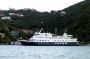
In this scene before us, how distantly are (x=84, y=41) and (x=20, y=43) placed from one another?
99.9 feet

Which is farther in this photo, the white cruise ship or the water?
the white cruise ship

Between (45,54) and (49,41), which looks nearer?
(45,54)

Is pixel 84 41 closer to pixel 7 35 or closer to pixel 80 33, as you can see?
pixel 80 33

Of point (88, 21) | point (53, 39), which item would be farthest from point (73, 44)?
point (88, 21)

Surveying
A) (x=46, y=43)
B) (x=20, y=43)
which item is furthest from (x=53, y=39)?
(x=20, y=43)

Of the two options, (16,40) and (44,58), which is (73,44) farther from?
(44,58)

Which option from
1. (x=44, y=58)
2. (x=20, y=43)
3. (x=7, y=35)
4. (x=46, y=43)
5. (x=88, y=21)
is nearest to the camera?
(x=44, y=58)

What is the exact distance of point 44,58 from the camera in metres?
60.3

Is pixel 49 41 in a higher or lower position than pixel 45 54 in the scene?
higher

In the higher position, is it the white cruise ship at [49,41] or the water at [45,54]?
the white cruise ship at [49,41]

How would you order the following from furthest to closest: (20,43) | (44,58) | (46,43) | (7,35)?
(7,35) < (20,43) < (46,43) < (44,58)

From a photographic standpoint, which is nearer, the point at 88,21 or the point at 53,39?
the point at 53,39

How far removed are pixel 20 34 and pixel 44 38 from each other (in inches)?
1363

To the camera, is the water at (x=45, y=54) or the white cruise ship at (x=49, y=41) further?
the white cruise ship at (x=49, y=41)
